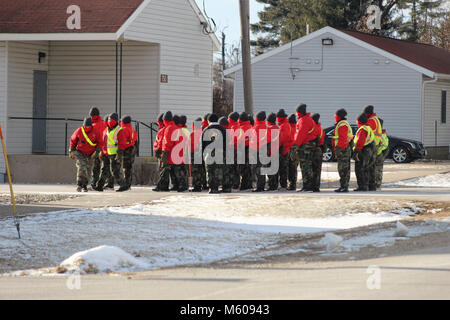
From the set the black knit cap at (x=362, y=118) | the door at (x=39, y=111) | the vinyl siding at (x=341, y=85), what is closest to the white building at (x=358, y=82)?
the vinyl siding at (x=341, y=85)

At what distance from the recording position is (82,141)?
20.3 meters

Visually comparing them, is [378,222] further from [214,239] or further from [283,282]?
[283,282]

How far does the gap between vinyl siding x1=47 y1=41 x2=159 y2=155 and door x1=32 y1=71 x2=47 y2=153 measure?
0.61ft

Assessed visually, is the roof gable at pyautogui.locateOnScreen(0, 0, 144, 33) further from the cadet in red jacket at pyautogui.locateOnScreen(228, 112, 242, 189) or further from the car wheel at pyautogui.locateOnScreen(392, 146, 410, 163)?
the car wheel at pyautogui.locateOnScreen(392, 146, 410, 163)

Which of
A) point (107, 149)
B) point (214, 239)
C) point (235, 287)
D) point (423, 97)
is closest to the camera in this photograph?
point (235, 287)

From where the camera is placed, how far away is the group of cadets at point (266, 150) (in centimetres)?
1986

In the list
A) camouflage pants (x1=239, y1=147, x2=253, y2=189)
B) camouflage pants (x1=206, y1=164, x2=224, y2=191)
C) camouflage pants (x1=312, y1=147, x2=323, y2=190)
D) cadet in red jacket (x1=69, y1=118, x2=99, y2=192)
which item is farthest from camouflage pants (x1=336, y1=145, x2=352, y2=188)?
cadet in red jacket (x1=69, y1=118, x2=99, y2=192)

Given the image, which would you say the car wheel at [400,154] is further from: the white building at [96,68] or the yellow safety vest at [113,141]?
the yellow safety vest at [113,141]

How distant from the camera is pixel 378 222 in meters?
14.7

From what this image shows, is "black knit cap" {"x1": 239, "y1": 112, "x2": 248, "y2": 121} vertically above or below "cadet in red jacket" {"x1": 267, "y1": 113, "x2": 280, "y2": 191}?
above

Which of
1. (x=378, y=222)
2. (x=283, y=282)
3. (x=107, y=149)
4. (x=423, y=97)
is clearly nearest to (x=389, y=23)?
(x=423, y=97)

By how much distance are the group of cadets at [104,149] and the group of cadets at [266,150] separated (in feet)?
2.42

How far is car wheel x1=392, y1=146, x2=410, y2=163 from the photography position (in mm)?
32500

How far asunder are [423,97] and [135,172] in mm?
15627
